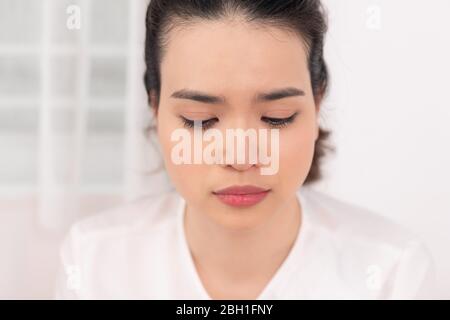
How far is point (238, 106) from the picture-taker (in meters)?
0.67

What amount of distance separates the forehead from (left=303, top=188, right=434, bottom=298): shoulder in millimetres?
268

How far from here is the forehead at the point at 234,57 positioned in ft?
2.16

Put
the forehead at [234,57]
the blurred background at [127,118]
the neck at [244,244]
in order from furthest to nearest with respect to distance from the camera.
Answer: the blurred background at [127,118]
the neck at [244,244]
the forehead at [234,57]

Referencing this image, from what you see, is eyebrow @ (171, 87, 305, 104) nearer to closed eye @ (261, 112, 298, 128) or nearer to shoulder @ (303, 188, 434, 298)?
closed eye @ (261, 112, 298, 128)

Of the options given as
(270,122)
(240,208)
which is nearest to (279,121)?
(270,122)

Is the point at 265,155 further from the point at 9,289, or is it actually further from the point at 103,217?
the point at 9,289

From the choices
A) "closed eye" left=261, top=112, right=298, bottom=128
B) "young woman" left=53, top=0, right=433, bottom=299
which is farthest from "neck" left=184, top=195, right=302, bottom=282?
"closed eye" left=261, top=112, right=298, bottom=128

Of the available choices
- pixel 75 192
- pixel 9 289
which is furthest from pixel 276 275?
pixel 9 289

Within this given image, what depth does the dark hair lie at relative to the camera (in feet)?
2.17

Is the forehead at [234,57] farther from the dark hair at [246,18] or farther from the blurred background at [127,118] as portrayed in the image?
the blurred background at [127,118]

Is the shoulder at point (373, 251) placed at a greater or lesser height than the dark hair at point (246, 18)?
lesser

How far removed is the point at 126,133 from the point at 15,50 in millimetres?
237

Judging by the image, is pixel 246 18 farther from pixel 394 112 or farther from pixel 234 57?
pixel 394 112

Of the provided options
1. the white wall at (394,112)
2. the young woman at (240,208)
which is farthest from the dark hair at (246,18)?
the white wall at (394,112)
